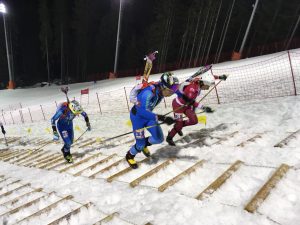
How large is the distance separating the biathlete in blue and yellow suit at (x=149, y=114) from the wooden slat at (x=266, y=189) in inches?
99.9

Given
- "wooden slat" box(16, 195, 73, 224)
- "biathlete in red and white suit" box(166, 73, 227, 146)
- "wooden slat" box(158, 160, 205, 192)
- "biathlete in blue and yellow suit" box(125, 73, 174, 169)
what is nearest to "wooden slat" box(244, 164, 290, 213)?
"wooden slat" box(158, 160, 205, 192)

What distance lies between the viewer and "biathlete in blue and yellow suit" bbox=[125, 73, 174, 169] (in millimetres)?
6434

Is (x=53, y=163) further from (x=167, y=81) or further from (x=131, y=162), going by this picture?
(x=167, y=81)

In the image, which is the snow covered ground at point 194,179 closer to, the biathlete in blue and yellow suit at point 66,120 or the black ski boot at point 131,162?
the black ski boot at point 131,162

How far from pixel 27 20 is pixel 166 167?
68.5m

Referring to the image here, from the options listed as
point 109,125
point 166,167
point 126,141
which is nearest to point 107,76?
point 109,125

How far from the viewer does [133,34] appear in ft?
183

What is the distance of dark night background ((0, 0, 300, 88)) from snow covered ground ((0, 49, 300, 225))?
29497mm

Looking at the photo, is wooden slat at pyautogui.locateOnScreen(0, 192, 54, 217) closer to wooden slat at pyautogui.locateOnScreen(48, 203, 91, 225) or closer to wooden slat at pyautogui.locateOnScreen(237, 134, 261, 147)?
wooden slat at pyautogui.locateOnScreen(48, 203, 91, 225)

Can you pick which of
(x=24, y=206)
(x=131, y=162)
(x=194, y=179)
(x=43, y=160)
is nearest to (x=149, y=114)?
(x=131, y=162)

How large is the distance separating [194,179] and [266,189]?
143cm

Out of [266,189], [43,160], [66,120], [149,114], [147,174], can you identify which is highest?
[149,114]

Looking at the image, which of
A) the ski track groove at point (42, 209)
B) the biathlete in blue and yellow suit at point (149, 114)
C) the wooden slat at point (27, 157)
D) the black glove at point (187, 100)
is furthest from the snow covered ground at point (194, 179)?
the black glove at point (187, 100)

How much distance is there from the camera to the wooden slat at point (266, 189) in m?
3.96
